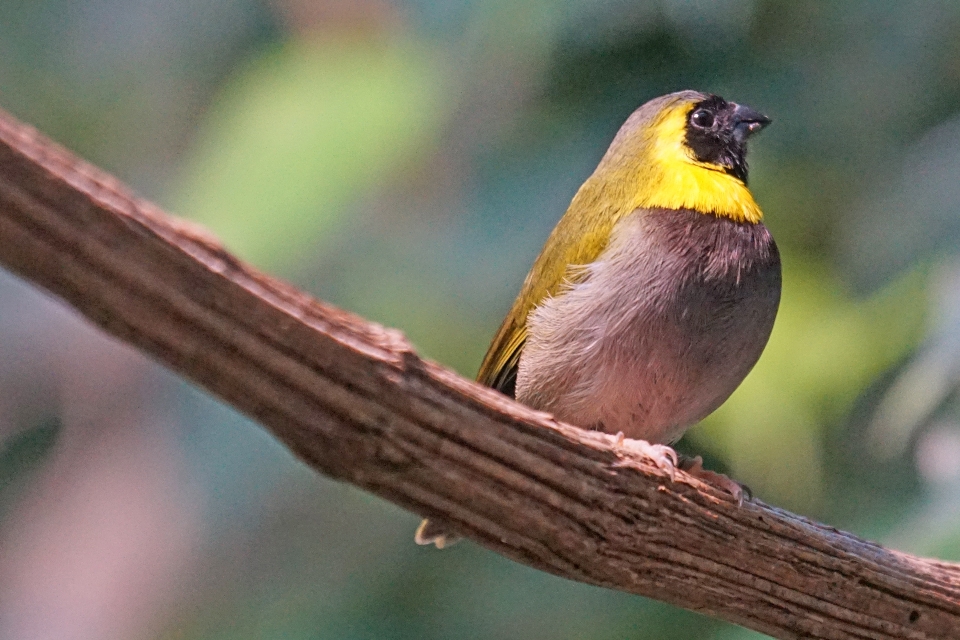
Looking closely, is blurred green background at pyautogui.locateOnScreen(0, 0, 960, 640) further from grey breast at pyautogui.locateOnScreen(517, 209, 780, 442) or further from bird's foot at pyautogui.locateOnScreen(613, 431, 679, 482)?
bird's foot at pyautogui.locateOnScreen(613, 431, 679, 482)

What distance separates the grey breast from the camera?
85.1 inches

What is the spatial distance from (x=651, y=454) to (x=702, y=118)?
1086 millimetres

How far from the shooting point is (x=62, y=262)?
44.7 inches

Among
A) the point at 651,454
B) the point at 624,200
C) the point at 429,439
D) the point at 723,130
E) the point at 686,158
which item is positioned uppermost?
the point at 723,130

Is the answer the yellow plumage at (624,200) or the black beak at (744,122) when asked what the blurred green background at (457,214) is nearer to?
the black beak at (744,122)

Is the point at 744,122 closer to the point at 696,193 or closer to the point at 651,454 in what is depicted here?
the point at 696,193

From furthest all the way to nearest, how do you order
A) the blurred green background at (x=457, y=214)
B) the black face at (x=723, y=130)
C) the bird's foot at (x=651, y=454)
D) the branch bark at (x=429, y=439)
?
the blurred green background at (x=457, y=214), the black face at (x=723, y=130), the bird's foot at (x=651, y=454), the branch bark at (x=429, y=439)

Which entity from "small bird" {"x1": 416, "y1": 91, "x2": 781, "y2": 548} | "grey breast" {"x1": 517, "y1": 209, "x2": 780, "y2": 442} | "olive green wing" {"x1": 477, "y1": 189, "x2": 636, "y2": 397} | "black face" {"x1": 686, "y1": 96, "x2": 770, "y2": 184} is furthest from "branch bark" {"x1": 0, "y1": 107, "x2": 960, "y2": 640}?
"black face" {"x1": 686, "y1": 96, "x2": 770, "y2": 184}

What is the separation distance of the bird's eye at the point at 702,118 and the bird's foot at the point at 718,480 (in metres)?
0.86

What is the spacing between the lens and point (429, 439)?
1422mm

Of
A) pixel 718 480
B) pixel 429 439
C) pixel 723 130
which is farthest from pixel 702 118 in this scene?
pixel 429 439

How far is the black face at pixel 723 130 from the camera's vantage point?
2545mm

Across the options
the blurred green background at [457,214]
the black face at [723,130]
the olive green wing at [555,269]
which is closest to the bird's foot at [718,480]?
the olive green wing at [555,269]

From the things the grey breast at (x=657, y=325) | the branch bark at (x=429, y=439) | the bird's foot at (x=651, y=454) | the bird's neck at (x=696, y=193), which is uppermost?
the bird's neck at (x=696, y=193)
